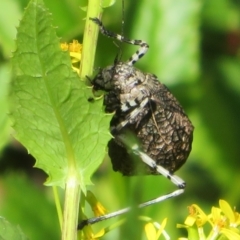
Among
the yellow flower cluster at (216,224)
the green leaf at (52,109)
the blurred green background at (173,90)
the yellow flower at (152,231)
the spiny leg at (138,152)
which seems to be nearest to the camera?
the green leaf at (52,109)

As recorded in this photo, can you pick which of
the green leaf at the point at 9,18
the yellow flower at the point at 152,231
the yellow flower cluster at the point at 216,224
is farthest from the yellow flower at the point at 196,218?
the green leaf at the point at 9,18

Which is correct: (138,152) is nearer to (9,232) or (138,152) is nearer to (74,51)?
(74,51)

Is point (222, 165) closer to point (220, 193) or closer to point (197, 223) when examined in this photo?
point (220, 193)

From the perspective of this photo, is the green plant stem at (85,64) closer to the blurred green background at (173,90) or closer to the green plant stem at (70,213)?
the green plant stem at (70,213)

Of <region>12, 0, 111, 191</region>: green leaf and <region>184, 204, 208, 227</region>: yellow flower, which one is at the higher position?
<region>12, 0, 111, 191</region>: green leaf

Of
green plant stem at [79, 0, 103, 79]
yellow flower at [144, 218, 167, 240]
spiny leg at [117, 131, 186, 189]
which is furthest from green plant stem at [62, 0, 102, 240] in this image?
spiny leg at [117, 131, 186, 189]

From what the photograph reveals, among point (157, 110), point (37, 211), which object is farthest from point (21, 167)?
point (157, 110)

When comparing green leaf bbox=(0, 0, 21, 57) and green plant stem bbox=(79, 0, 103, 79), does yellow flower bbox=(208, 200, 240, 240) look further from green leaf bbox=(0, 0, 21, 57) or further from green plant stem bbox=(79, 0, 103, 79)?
green leaf bbox=(0, 0, 21, 57)
